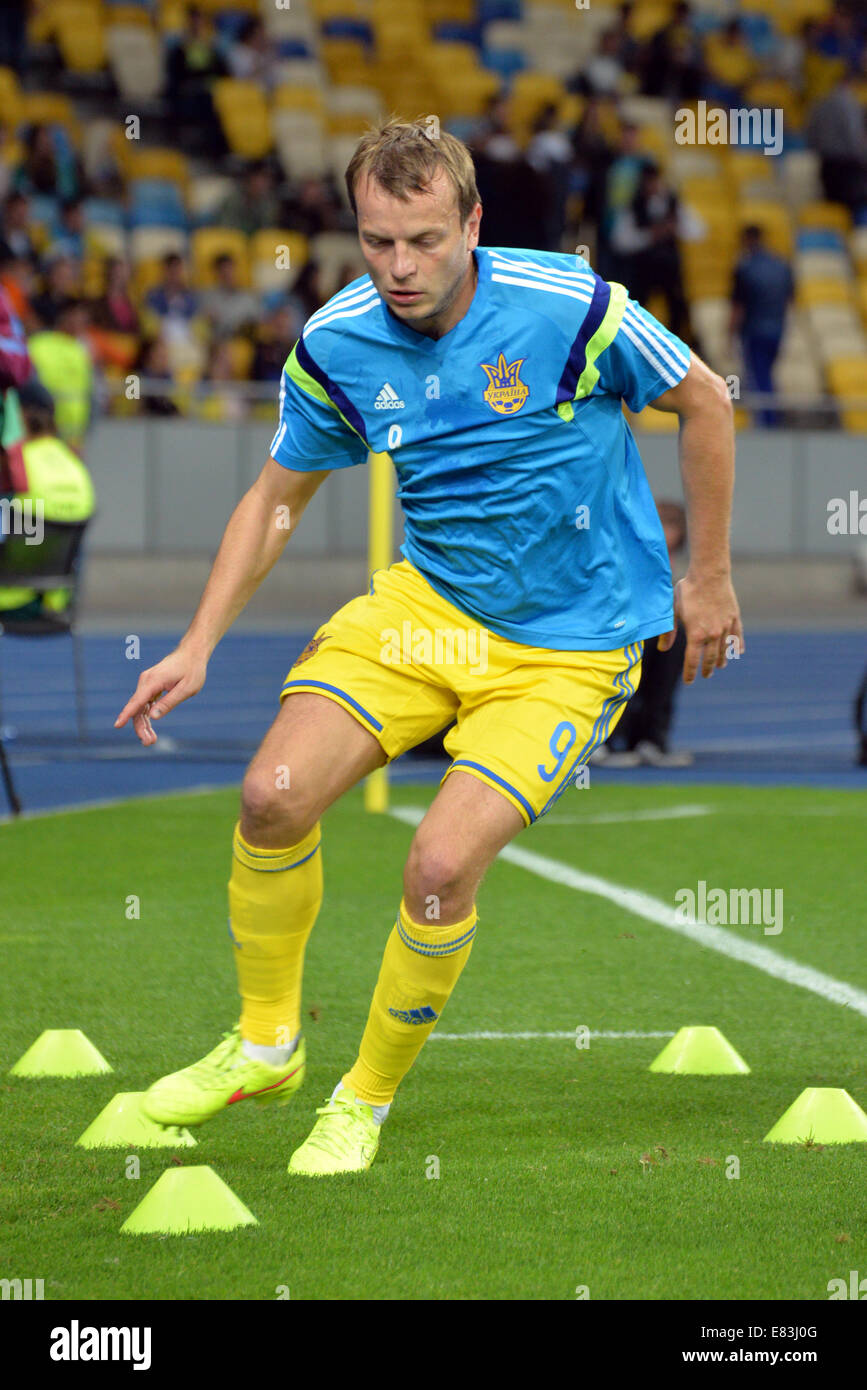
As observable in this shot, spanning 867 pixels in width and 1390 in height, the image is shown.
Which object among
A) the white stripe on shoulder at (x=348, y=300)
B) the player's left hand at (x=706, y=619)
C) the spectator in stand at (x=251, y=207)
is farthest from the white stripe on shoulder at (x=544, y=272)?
the spectator in stand at (x=251, y=207)

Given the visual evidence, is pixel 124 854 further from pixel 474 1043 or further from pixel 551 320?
pixel 551 320

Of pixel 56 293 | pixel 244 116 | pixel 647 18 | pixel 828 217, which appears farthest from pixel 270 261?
pixel 647 18

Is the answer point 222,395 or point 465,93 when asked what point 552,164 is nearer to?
point 222,395

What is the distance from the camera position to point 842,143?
24.4 meters

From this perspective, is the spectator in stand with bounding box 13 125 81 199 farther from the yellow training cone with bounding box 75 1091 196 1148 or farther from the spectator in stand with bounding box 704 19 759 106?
the yellow training cone with bounding box 75 1091 196 1148

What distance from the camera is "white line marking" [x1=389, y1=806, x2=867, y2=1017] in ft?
18.7

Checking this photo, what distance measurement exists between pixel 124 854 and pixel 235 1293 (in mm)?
4848

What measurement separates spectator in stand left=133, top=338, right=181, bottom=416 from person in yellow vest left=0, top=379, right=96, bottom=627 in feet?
25.4

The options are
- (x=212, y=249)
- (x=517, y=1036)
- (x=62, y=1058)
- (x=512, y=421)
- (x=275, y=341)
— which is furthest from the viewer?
(x=212, y=249)

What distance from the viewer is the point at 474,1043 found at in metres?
5.10

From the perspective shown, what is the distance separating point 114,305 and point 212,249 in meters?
2.60

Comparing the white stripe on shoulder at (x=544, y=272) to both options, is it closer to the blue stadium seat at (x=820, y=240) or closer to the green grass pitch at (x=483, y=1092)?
the green grass pitch at (x=483, y=1092)

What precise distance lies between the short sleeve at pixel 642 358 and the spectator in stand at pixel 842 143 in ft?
69.6

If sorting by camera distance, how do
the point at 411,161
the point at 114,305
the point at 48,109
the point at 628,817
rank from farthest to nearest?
the point at 48,109 < the point at 114,305 < the point at 628,817 < the point at 411,161
